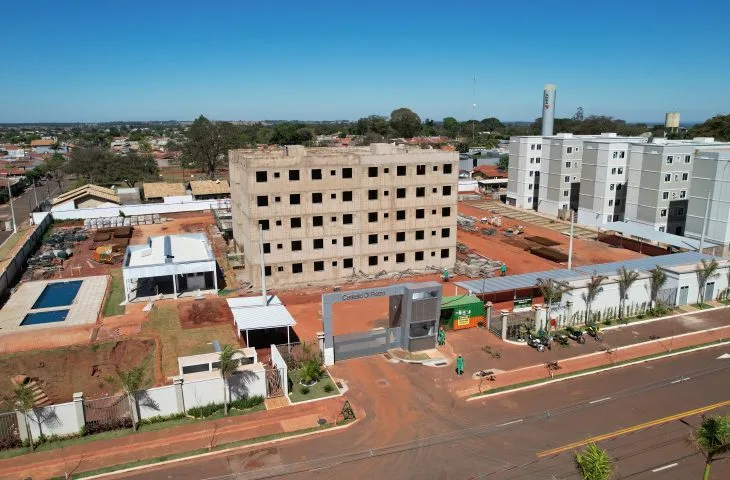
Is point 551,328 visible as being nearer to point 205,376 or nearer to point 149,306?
point 205,376

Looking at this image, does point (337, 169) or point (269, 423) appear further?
point (337, 169)

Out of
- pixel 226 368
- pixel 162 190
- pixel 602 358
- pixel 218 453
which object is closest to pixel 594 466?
pixel 218 453

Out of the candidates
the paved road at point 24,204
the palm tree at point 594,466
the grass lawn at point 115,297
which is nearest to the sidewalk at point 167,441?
the palm tree at point 594,466

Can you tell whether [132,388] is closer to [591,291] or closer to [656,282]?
[591,291]

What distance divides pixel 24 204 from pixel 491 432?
94.9 m

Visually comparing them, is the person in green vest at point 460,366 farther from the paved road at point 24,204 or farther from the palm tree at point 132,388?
the paved road at point 24,204

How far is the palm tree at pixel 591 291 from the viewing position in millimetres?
37500

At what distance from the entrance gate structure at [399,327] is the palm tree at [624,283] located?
15152 mm

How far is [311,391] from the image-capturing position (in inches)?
1121


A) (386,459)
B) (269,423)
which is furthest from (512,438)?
(269,423)

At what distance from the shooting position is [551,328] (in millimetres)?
36812

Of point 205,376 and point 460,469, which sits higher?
point 205,376

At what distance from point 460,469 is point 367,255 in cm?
2857

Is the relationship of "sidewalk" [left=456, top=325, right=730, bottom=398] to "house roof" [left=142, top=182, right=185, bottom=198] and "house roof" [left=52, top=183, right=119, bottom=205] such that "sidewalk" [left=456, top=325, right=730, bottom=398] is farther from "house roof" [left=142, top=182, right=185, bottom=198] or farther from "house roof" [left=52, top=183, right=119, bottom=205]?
"house roof" [left=142, top=182, right=185, bottom=198]
